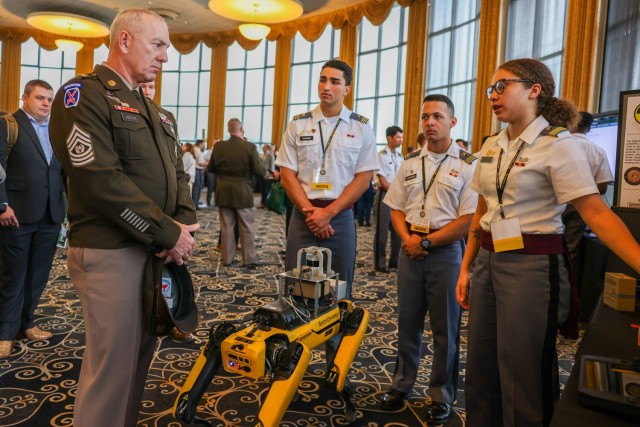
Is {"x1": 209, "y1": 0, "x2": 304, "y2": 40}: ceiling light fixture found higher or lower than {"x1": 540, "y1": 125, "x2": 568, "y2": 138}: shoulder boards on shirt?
higher

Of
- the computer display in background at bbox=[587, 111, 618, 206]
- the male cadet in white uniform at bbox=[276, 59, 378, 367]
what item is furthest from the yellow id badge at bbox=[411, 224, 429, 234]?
the computer display in background at bbox=[587, 111, 618, 206]

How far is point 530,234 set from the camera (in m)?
1.79

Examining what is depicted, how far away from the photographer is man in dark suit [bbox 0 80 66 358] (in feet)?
10.2

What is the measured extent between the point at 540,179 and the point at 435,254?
879mm

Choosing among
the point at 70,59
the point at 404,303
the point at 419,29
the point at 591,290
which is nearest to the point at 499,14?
the point at 419,29

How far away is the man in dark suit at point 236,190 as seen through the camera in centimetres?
621

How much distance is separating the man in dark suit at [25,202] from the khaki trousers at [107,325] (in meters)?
1.66

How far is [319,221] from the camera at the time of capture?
9.00 ft

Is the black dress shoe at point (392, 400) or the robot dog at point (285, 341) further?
the black dress shoe at point (392, 400)

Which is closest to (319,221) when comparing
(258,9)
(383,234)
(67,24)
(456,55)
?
(383,234)

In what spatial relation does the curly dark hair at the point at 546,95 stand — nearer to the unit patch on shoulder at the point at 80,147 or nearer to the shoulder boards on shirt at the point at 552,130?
the shoulder boards on shirt at the point at 552,130

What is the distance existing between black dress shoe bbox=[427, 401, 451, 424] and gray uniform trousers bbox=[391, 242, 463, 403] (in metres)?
0.03

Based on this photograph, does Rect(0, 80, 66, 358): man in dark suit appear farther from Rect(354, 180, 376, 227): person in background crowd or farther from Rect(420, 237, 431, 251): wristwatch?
Rect(354, 180, 376, 227): person in background crowd

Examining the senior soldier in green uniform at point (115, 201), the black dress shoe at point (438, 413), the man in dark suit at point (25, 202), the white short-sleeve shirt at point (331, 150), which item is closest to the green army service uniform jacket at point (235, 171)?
the man in dark suit at point (25, 202)
